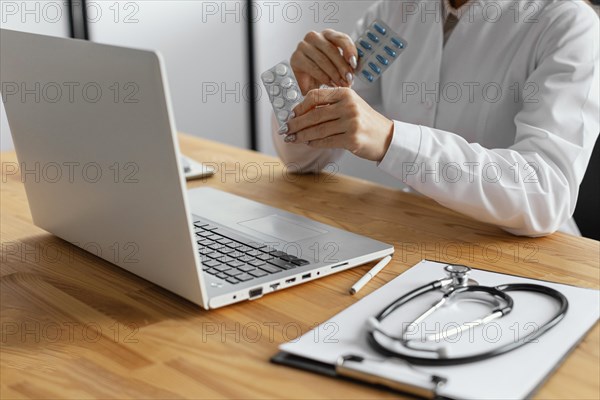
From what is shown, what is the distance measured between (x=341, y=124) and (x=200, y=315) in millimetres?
330

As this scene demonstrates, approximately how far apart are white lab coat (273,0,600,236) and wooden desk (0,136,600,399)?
0.06m

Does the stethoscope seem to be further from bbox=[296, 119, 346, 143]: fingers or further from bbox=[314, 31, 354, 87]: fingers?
bbox=[314, 31, 354, 87]: fingers

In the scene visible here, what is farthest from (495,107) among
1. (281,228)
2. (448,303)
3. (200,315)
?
(200,315)

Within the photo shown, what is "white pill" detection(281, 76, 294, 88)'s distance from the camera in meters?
1.05

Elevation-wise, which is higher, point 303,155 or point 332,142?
point 332,142

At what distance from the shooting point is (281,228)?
3.30 feet

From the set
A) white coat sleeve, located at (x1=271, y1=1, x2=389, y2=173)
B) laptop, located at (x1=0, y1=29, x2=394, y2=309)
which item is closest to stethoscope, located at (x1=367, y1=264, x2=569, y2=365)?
laptop, located at (x1=0, y1=29, x2=394, y2=309)

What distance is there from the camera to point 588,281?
0.85m

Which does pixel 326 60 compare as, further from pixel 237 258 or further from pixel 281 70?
pixel 237 258

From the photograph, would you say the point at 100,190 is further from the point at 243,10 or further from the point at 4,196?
the point at 243,10

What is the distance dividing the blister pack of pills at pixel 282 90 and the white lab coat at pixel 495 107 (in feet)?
0.50

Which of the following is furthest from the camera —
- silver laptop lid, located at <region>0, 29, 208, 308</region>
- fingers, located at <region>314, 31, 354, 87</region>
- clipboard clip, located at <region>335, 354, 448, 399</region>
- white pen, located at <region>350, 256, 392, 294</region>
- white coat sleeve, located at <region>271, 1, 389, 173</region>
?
white coat sleeve, located at <region>271, 1, 389, 173</region>

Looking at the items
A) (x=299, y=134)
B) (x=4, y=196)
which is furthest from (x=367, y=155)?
(x=4, y=196)

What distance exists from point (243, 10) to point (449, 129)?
198cm
